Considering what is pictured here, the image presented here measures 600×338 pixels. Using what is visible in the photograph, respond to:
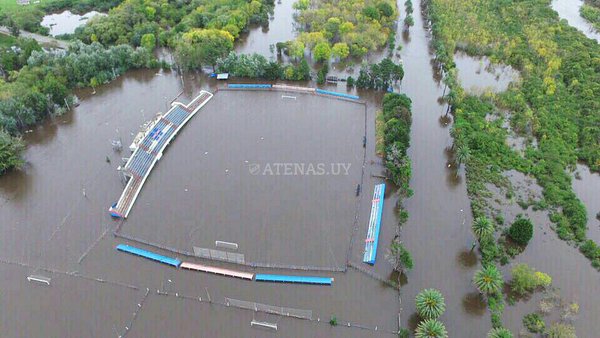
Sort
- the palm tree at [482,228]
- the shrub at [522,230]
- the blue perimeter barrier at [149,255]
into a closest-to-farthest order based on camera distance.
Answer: the blue perimeter barrier at [149,255], the palm tree at [482,228], the shrub at [522,230]

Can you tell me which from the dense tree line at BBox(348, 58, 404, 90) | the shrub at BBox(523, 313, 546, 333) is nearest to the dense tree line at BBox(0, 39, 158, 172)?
the dense tree line at BBox(348, 58, 404, 90)

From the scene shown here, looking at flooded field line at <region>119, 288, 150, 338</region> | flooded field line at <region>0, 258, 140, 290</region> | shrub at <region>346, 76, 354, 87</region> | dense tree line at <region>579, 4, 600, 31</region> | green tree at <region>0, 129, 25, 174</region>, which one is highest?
dense tree line at <region>579, 4, 600, 31</region>

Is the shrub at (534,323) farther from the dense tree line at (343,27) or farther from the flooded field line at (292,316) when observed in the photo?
the dense tree line at (343,27)

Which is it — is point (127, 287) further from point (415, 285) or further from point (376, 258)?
point (415, 285)

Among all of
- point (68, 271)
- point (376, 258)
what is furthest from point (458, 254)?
point (68, 271)

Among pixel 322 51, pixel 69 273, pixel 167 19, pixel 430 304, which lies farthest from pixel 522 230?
pixel 167 19

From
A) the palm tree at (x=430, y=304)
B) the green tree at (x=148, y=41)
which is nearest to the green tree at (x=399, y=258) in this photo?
the palm tree at (x=430, y=304)

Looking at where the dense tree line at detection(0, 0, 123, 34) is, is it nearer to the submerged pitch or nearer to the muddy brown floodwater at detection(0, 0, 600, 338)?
the muddy brown floodwater at detection(0, 0, 600, 338)
